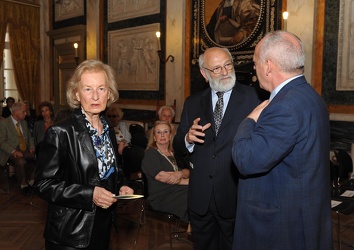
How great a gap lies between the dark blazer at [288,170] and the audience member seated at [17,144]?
5.51 metres

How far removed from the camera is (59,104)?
1291cm

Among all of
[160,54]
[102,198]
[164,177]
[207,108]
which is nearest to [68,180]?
[102,198]

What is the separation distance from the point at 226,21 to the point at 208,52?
507cm

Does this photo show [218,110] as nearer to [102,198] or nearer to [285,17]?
[102,198]

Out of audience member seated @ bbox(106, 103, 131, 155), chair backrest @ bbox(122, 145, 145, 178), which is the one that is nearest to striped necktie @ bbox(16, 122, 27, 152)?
audience member seated @ bbox(106, 103, 131, 155)

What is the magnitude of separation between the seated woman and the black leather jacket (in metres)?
1.86

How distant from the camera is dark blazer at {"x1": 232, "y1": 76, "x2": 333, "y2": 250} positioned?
71.6 inches

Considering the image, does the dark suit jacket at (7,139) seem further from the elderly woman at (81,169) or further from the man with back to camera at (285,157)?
the man with back to camera at (285,157)

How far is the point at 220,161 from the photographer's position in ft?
8.98

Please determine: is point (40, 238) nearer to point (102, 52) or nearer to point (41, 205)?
point (41, 205)

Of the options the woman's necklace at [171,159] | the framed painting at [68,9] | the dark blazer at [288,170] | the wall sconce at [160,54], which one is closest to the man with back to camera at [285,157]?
the dark blazer at [288,170]

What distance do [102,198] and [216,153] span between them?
102cm

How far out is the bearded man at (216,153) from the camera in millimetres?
2740

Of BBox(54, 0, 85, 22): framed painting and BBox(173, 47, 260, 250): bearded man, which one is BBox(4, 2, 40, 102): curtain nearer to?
BBox(54, 0, 85, 22): framed painting
